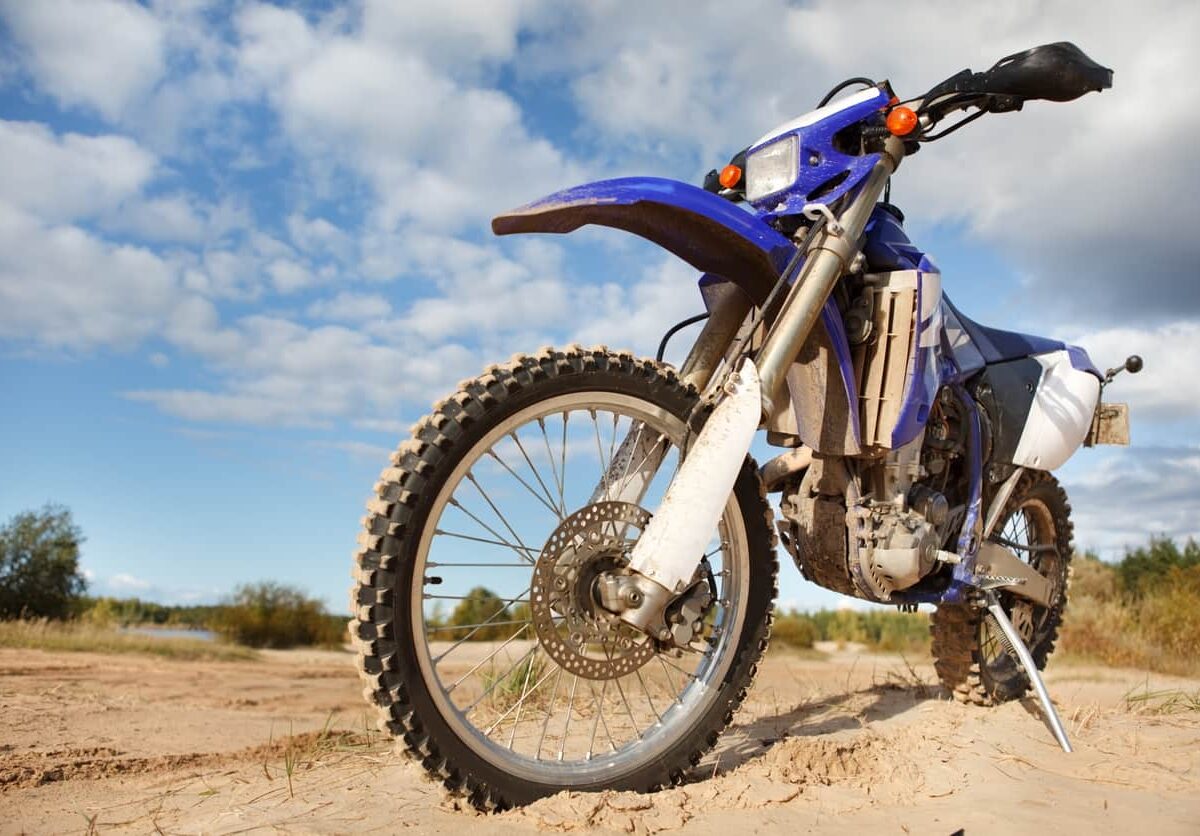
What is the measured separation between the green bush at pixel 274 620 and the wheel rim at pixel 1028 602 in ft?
51.0

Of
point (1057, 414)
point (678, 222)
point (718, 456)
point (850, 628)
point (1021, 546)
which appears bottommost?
point (850, 628)

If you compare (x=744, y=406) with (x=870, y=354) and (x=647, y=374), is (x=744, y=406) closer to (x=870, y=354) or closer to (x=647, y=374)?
(x=647, y=374)

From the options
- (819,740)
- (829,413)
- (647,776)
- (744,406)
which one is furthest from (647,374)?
(819,740)

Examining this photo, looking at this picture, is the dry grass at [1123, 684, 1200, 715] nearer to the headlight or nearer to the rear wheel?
the rear wheel

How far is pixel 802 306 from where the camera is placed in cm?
276

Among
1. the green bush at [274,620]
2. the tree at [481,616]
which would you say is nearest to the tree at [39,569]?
the green bush at [274,620]

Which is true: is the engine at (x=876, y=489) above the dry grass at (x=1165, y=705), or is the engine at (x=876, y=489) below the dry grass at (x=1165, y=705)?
above

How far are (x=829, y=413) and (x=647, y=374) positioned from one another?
904mm

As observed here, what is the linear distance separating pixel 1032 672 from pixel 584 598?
7.64 feet

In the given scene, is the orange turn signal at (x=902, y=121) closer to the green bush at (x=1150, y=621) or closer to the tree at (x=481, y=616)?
the tree at (x=481, y=616)

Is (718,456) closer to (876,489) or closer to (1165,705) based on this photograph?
(876,489)

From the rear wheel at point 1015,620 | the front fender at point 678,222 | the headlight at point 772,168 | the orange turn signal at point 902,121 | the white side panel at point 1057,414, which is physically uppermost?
the orange turn signal at point 902,121

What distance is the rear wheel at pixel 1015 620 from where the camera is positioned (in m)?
4.41

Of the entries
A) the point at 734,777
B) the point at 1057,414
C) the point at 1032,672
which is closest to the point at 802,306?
the point at 734,777
